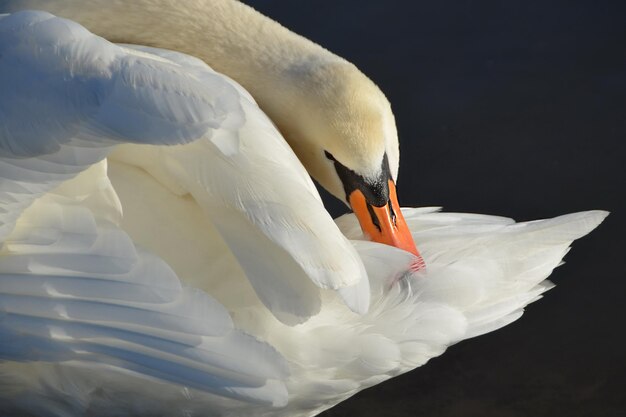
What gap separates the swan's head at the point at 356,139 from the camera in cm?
342

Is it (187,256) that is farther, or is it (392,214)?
(392,214)

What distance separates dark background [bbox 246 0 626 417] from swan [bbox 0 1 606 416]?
77 cm

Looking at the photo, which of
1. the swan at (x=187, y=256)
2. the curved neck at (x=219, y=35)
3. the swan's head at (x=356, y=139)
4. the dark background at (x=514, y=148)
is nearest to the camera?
the swan at (x=187, y=256)

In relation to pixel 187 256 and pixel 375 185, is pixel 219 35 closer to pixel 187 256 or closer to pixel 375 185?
pixel 375 185

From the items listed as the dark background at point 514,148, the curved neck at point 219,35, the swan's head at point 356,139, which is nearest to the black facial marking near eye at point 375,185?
the swan's head at point 356,139

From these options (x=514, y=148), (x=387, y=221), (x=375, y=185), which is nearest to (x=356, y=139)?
(x=375, y=185)

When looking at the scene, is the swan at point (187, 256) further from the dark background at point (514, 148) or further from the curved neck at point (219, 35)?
the dark background at point (514, 148)

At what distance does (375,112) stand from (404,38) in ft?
6.82

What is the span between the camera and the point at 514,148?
16.5 feet

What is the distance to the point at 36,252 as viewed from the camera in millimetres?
3029

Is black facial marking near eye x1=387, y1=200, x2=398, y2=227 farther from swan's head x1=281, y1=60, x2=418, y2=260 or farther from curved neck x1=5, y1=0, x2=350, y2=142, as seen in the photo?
curved neck x1=5, y1=0, x2=350, y2=142

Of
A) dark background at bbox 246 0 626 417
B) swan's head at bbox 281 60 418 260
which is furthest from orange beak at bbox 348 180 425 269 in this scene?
dark background at bbox 246 0 626 417

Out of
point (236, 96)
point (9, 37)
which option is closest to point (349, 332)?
point (236, 96)

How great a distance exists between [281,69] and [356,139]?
0.36 m
